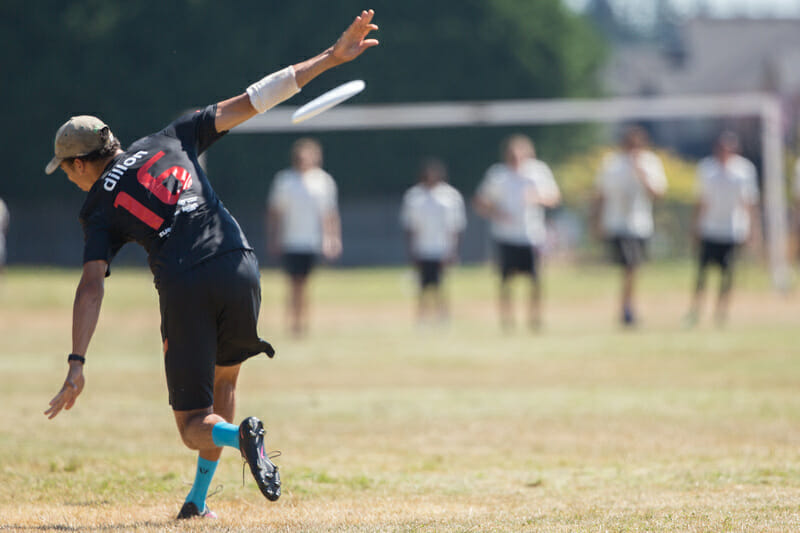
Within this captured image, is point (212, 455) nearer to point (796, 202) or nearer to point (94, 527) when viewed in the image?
point (94, 527)

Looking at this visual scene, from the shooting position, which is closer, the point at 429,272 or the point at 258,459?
the point at 258,459

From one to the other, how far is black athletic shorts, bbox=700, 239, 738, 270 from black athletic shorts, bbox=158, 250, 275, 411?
11876 millimetres

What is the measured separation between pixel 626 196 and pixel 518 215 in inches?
60.0

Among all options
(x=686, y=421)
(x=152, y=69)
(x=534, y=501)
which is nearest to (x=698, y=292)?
(x=686, y=421)

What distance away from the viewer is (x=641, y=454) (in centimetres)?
727

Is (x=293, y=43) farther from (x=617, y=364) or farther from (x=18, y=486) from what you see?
(x=18, y=486)

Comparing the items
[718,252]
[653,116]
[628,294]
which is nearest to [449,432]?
[628,294]

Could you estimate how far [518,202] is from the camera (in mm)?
15742

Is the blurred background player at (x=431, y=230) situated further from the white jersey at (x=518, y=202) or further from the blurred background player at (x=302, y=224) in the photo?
the blurred background player at (x=302, y=224)

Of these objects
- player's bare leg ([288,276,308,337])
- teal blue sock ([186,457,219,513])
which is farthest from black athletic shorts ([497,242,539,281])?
teal blue sock ([186,457,219,513])

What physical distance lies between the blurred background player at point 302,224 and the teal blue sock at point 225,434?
1055 cm

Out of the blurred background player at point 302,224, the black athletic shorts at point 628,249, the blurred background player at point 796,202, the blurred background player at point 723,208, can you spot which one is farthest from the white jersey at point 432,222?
the blurred background player at point 796,202

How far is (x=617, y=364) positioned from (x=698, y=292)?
15.9ft

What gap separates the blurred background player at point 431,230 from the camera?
17656 millimetres
